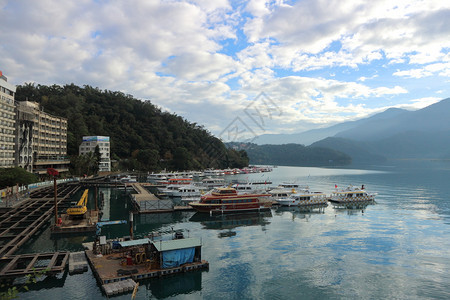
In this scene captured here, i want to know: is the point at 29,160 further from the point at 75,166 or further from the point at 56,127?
the point at 56,127

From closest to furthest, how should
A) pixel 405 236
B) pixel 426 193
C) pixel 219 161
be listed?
1. pixel 405 236
2. pixel 426 193
3. pixel 219 161

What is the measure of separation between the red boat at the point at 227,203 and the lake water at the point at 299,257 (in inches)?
96.6

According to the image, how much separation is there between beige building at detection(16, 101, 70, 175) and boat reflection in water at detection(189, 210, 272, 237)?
2380 inches

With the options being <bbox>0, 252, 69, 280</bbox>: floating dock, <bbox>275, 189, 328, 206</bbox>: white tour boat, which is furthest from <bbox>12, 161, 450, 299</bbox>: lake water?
<bbox>275, 189, 328, 206</bbox>: white tour boat

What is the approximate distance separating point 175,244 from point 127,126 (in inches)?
5798

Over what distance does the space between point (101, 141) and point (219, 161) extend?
8821 cm

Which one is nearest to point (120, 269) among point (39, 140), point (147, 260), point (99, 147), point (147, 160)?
point (147, 260)

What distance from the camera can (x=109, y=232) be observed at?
4066cm

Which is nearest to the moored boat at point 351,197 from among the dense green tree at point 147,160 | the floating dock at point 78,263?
the floating dock at point 78,263

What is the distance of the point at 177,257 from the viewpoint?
26.5 meters

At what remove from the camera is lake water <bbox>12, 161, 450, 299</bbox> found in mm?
23906

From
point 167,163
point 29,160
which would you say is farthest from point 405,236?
point 167,163

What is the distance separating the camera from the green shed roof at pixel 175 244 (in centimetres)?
2589

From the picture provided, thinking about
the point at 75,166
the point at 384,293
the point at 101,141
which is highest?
the point at 101,141
